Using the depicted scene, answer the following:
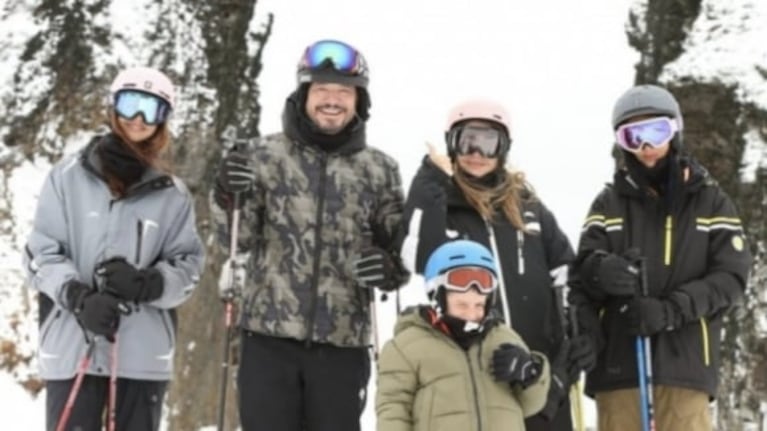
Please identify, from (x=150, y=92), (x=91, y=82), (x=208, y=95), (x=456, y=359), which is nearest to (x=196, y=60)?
(x=208, y=95)

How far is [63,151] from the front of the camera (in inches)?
365

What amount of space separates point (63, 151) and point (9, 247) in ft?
3.37

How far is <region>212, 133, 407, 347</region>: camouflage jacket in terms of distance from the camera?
5488mm

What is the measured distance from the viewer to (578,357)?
5301 millimetres

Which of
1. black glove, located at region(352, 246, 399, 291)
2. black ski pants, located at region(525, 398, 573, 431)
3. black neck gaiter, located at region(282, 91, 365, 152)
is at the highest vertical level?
black neck gaiter, located at region(282, 91, 365, 152)

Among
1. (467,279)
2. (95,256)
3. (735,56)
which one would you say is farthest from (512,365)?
(735,56)

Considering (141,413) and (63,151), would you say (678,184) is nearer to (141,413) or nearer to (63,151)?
(141,413)

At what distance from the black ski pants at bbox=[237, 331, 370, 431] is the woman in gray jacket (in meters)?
0.43

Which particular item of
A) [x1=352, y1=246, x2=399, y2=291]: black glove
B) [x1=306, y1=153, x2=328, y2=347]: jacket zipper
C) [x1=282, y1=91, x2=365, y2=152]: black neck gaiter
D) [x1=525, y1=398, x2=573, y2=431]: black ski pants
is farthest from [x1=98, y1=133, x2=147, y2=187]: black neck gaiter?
[x1=525, y1=398, x2=573, y2=431]: black ski pants

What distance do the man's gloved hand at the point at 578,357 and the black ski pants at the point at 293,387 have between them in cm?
111

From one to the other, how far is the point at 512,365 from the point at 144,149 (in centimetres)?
217

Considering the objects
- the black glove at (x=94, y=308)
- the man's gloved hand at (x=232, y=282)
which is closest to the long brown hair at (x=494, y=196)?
the man's gloved hand at (x=232, y=282)

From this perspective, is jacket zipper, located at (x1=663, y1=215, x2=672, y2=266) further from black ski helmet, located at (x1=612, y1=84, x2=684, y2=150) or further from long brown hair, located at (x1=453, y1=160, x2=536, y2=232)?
long brown hair, located at (x1=453, y1=160, x2=536, y2=232)

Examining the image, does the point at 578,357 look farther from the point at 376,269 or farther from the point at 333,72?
the point at 333,72
